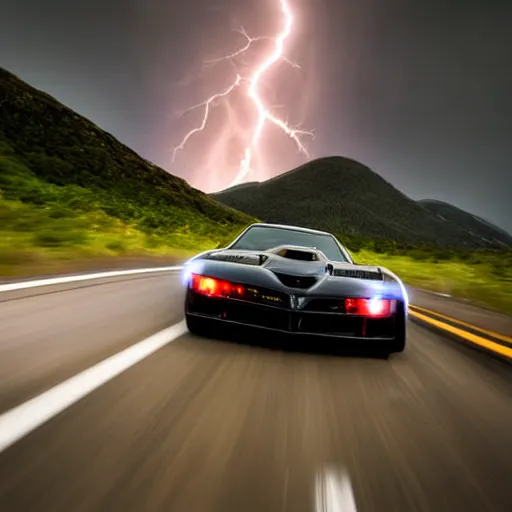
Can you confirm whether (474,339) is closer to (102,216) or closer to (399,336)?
(399,336)

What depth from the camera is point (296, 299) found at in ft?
14.0

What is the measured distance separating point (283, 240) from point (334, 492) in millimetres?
4572

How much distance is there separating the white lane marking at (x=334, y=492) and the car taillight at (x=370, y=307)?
2175 millimetres

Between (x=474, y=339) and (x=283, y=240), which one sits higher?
(x=283, y=240)

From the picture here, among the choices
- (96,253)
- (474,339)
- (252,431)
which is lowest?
(96,253)

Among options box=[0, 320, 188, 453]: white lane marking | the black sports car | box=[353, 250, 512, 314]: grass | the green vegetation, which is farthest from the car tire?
box=[353, 250, 512, 314]: grass

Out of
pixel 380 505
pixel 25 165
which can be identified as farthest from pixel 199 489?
pixel 25 165

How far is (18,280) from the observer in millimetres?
8141

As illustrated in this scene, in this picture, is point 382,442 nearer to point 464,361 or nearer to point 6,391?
point 6,391

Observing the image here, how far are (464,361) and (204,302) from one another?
219cm

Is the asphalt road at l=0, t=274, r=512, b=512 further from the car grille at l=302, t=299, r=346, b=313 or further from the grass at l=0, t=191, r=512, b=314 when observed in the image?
the grass at l=0, t=191, r=512, b=314

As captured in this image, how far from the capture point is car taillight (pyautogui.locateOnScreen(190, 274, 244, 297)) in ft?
14.5

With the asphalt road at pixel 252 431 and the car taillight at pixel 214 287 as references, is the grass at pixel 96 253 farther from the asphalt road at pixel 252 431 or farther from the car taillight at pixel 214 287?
the asphalt road at pixel 252 431

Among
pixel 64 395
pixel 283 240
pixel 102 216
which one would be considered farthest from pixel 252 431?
pixel 102 216
